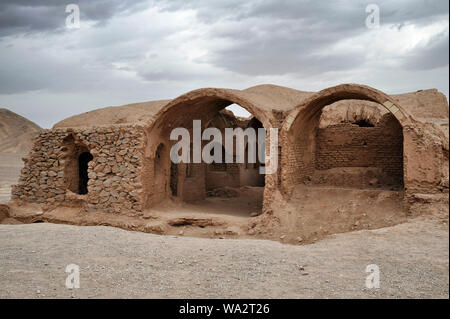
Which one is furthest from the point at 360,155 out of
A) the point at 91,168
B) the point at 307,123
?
the point at 91,168

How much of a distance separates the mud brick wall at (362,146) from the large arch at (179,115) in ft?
10.5

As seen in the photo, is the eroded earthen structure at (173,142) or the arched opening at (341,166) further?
the eroded earthen structure at (173,142)

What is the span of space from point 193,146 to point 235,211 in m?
3.02

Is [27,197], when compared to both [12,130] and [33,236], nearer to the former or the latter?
[33,236]

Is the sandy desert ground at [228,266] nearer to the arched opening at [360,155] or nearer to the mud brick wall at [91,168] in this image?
the mud brick wall at [91,168]

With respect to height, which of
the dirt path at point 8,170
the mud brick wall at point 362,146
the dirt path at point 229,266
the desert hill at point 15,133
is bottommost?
the dirt path at point 229,266

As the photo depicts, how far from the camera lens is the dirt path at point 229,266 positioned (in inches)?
174

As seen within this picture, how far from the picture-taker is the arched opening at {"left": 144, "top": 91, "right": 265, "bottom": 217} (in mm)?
11047

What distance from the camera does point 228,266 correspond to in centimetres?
543

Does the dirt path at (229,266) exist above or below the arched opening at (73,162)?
below

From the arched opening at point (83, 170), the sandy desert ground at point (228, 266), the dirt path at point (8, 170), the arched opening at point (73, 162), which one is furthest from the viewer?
the dirt path at point (8, 170)

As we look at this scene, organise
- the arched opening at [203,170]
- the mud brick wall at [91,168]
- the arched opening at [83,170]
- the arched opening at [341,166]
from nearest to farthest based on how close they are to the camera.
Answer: the arched opening at [341,166] → the mud brick wall at [91,168] → the arched opening at [203,170] → the arched opening at [83,170]

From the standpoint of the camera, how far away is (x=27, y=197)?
1147 centimetres

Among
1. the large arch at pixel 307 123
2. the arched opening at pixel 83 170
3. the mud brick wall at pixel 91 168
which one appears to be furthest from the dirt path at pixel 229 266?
the arched opening at pixel 83 170
